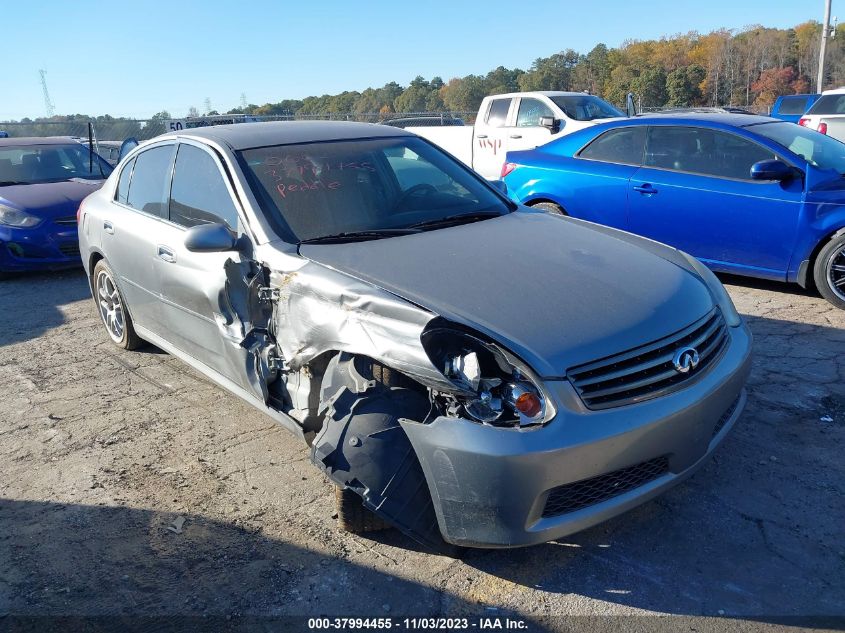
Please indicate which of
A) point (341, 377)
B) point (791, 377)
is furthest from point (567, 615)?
point (791, 377)

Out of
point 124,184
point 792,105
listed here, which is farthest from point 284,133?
point 792,105

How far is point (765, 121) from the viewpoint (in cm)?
661

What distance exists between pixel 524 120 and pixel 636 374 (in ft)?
35.0

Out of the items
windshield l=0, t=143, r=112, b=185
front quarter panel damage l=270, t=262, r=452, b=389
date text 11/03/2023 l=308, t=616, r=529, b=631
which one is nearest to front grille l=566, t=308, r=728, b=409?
front quarter panel damage l=270, t=262, r=452, b=389

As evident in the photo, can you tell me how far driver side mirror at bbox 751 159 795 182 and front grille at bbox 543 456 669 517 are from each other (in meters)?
3.86

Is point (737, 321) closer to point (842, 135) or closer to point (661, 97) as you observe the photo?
point (842, 135)

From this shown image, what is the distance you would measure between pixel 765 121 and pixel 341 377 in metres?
5.43

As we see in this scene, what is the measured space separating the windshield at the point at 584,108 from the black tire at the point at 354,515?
10.6m

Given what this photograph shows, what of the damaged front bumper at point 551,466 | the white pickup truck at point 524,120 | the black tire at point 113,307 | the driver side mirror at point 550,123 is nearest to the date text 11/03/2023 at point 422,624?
the damaged front bumper at point 551,466

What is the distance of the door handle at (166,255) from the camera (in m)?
4.05

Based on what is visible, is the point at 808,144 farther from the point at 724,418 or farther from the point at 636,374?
the point at 636,374

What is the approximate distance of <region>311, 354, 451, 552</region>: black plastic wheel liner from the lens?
2.66 m

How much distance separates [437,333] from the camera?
107 inches

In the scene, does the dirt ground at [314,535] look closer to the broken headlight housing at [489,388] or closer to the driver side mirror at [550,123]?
the broken headlight housing at [489,388]
